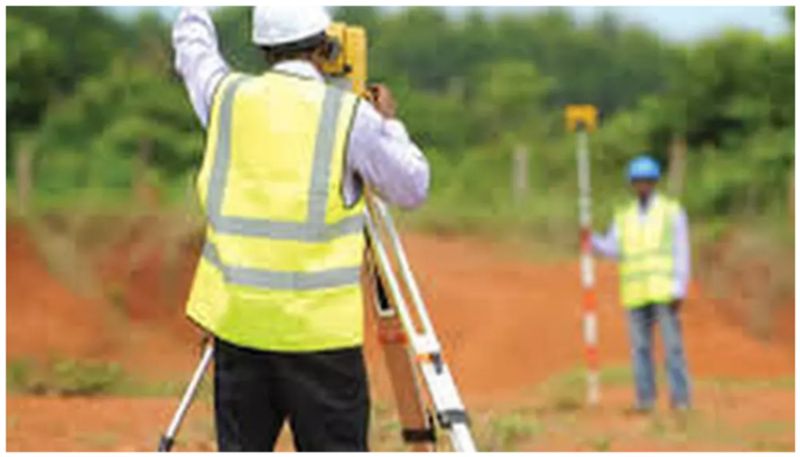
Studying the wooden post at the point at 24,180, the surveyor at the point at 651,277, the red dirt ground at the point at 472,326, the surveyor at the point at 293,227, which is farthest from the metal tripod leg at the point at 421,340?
the wooden post at the point at 24,180

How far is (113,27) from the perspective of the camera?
95.2 ft

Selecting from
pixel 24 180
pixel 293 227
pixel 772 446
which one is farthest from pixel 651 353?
pixel 24 180

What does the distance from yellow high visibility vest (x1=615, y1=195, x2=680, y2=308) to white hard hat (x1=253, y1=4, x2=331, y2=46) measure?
605 cm

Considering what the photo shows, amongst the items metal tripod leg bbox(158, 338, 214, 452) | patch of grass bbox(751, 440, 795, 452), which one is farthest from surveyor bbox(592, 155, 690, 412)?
metal tripod leg bbox(158, 338, 214, 452)

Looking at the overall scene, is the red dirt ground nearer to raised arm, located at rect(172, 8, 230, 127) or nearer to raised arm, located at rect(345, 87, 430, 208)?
raised arm, located at rect(172, 8, 230, 127)

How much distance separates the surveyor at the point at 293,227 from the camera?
4.03 m

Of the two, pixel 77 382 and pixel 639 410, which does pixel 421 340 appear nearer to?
pixel 639 410

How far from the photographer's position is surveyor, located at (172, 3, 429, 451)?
403cm

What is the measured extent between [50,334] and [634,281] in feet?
21.3

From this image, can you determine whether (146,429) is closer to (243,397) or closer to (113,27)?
(243,397)

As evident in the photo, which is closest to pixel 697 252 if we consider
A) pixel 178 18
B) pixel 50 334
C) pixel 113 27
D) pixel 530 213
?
pixel 530 213

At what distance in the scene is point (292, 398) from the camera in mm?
4125

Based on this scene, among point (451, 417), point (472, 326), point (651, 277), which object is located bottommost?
point (472, 326)

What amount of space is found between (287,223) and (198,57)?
552 mm
